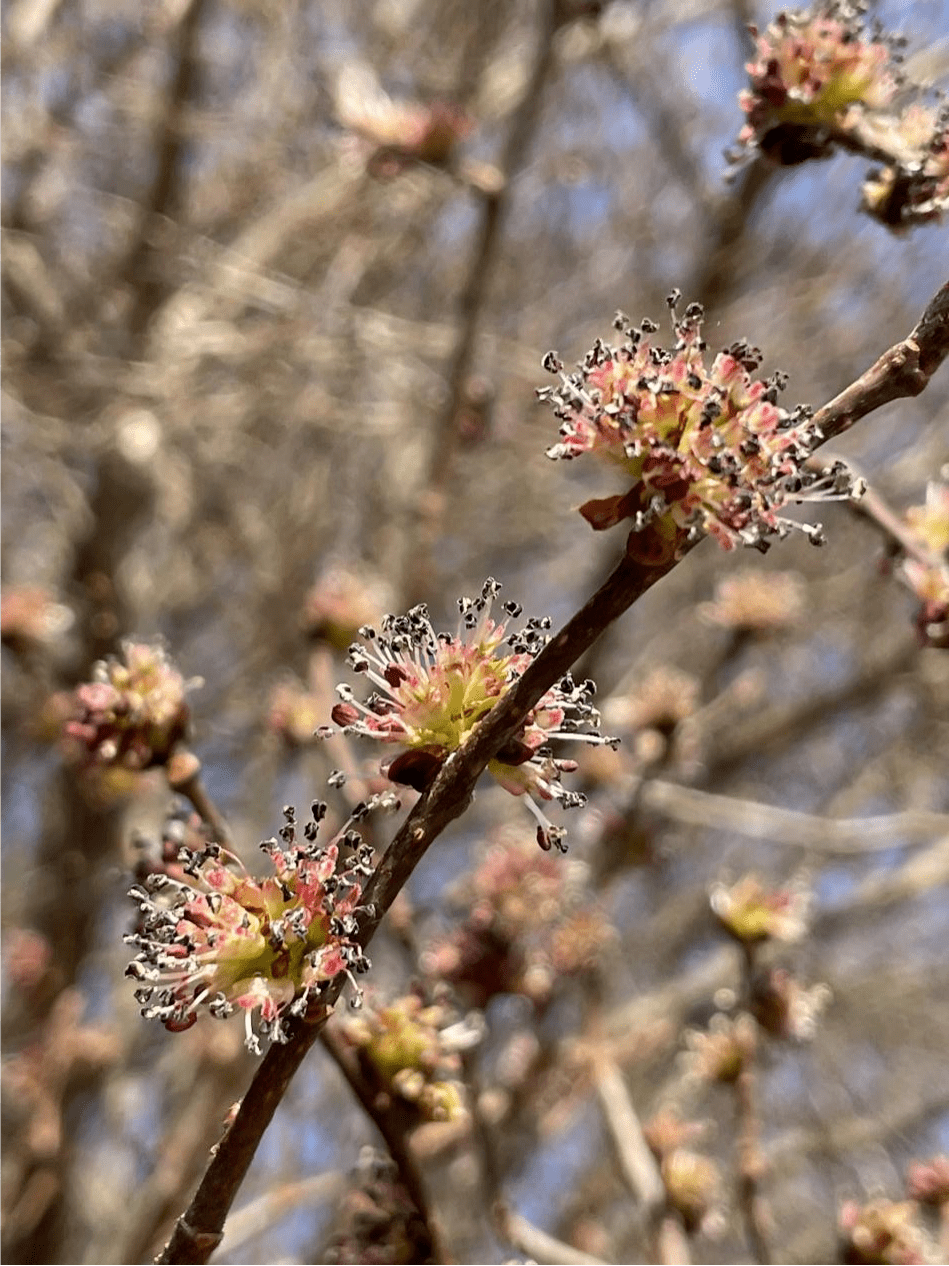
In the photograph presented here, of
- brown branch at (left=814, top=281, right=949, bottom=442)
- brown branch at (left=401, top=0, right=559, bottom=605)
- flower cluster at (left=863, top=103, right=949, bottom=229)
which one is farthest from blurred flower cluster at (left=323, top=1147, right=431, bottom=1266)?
brown branch at (left=401, top=0, right=559, bottom=605)

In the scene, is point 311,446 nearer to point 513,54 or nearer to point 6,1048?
point 513,54

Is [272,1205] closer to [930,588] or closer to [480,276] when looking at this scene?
[930,588]

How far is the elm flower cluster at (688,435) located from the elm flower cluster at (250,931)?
0.46 m

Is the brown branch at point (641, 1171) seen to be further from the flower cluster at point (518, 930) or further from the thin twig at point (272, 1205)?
the thin twig at point (272, 1205)

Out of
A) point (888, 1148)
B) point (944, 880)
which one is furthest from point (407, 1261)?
point (944, 880)

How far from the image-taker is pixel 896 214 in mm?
1960

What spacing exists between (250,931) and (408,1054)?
22.8 inches

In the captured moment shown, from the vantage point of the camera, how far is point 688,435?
1.39 metres

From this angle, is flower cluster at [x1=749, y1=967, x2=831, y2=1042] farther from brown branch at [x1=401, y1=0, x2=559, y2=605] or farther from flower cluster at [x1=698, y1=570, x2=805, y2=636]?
brown branch at [x1=401, y1=0, x2=559, y2=605]

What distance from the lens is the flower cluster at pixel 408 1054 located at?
1843mm

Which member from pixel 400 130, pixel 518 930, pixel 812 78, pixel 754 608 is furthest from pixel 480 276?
pixel 518 930

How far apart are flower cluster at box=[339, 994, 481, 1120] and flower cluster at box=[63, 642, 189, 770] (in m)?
0.57

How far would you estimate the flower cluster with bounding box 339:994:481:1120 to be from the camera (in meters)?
1.84

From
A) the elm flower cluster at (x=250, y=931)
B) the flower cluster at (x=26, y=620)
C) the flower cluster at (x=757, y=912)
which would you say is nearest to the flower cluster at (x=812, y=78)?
the elm flower cluster at (x=250, y=931)
